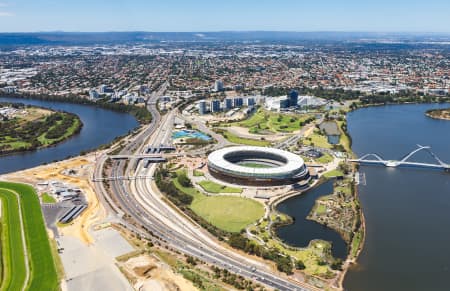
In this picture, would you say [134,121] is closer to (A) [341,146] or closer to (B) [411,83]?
(A) [341,146]

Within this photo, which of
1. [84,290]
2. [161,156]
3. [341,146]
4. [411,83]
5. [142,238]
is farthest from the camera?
[411,83]

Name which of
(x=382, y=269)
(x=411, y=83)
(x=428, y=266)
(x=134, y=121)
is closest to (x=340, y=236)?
(x=382, y=269)

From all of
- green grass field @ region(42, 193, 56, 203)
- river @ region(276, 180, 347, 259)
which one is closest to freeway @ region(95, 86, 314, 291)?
green grass field @ region(42, 193, 56, 203)

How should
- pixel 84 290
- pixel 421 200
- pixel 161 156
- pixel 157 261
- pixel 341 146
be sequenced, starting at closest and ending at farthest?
1. pixel 84 290
2. pixel 157 261
3. pixel 421 200
4. pixel 161 156
5. pixel 341 146

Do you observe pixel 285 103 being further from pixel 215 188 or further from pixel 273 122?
pixel 215 188

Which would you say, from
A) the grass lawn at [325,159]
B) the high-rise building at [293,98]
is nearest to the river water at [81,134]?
the high-rise building at [293,98]

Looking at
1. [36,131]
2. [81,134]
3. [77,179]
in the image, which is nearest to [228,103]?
[81,134]

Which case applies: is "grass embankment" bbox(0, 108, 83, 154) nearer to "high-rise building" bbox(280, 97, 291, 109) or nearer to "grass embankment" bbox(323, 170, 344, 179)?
"high-rise building" bbox(280, 97, 291, 109)
